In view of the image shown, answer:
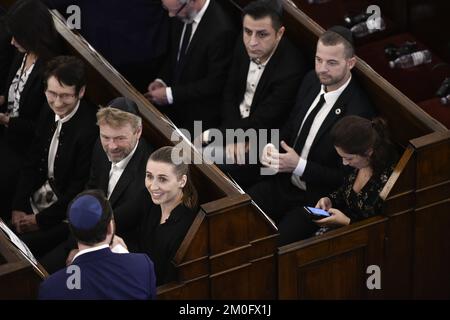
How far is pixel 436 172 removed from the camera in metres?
4.52

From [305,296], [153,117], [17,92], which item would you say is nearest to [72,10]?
[17,92]

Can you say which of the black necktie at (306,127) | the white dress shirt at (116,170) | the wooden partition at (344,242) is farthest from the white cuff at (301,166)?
the white dress shirt at (116,170)

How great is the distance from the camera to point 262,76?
17.1 feet

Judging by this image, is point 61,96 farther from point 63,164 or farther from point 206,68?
point 206,68

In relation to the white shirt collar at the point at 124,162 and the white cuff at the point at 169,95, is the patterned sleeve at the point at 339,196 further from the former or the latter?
the white cuff at the point at 169,95

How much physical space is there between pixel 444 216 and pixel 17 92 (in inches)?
86.8

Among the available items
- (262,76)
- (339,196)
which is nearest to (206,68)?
(262,76)

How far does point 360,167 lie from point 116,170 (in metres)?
1.04

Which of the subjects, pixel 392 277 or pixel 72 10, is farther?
pixel 72 10

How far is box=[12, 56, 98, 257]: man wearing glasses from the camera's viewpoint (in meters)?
4.96

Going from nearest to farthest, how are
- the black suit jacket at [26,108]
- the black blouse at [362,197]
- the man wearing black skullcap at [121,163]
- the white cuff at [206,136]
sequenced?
the black blouse at [362,197], the man wearing black skullcap at [121,163], the white cuff at [206,136], the black suit jacket at [26,108]

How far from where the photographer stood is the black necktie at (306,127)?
16.1 feet

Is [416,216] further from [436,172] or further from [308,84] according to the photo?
[308,84]

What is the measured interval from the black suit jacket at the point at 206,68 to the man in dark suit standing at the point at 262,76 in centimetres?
13
